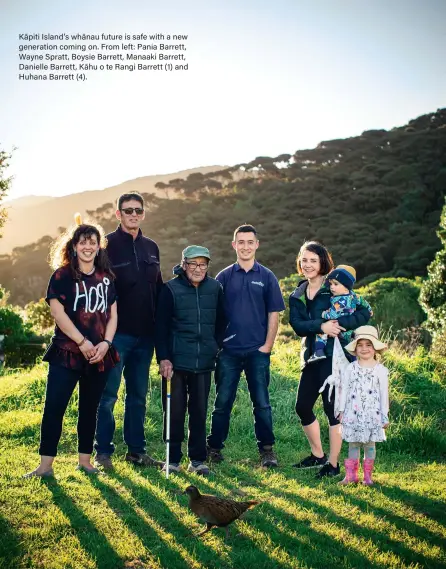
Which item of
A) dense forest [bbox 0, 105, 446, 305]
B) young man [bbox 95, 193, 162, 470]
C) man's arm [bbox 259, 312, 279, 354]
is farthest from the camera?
dense forest [bbox 0, 105, 446, 305]

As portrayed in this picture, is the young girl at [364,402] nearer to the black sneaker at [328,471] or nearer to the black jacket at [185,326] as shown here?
the black sneaker at [328,471]

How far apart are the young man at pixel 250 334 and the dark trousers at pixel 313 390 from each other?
1.43 feet

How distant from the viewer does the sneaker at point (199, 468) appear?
5574 mm

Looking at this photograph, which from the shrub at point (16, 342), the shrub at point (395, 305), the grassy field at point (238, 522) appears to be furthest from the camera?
the shrub at point (395, 305)

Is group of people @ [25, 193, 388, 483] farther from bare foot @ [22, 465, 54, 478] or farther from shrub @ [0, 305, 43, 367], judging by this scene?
shrub @ [0, 305, 43, 367]

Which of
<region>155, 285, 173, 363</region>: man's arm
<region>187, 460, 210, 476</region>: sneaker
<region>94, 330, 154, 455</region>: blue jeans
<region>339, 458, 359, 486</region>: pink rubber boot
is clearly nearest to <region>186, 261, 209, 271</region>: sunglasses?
<region>155, 285, 173, 363</region>: man's arm

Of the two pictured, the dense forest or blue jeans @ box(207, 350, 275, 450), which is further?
the dense forest

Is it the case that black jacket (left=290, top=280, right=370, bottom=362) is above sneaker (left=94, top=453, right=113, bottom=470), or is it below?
above

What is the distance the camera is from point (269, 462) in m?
6.01

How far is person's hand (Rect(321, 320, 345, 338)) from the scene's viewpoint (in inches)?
213

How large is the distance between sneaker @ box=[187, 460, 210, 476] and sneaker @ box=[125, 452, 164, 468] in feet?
0.99

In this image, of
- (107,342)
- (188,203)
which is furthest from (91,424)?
(188,203)

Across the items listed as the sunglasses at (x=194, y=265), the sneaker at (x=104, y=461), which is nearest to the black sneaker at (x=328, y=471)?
the sneaker at (x=104, y=461)

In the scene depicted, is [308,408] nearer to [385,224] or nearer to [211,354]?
[211,354]
